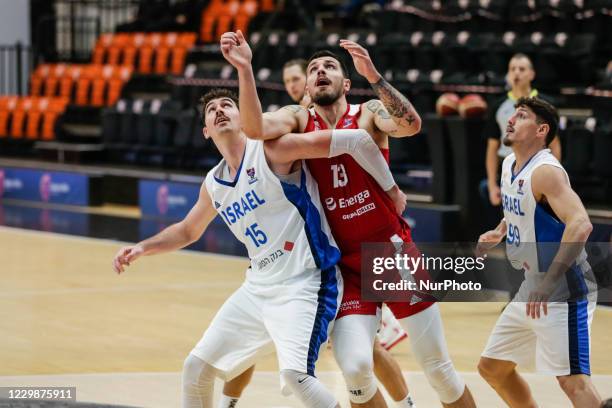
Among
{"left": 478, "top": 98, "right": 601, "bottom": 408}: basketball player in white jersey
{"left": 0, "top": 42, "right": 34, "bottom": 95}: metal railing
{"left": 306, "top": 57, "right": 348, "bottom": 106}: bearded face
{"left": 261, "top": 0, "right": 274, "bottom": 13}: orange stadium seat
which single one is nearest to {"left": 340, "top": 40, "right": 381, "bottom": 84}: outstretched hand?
{"left": 306, "top": 57, "right": 348, "bottom": 106}: bearded face

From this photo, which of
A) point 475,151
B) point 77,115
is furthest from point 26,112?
point 475,151

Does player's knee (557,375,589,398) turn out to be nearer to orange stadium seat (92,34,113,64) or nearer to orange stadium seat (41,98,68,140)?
orange stadium seat (41,98,68,140)

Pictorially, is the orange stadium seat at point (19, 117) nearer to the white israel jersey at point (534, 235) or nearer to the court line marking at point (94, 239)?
the court line marking at point (94, 239)

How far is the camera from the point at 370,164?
5.21 meters

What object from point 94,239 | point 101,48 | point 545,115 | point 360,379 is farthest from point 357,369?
point 101,48

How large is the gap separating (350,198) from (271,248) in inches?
16.1

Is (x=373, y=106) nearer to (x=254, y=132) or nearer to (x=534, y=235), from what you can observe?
(x=254, y=132)

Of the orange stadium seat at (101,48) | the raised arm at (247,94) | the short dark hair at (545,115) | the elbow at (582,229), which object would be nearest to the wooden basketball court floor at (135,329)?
the elbow at (582,229)

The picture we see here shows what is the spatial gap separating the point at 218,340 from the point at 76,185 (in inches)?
455

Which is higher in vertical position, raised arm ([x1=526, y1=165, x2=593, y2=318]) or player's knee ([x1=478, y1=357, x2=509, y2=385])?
raised arm ([x1=526, y1=165, x2=593, y2=318])

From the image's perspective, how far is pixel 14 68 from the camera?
21922 mm

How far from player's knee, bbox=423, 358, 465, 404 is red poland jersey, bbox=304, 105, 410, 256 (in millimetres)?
580

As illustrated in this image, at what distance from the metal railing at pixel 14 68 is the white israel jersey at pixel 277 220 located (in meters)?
16.4

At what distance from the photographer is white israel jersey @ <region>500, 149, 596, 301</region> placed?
5246 mm
